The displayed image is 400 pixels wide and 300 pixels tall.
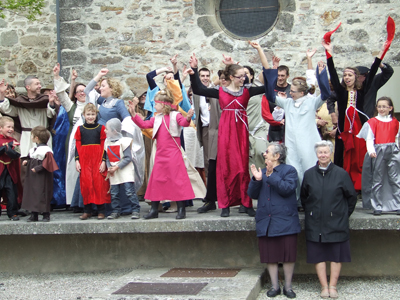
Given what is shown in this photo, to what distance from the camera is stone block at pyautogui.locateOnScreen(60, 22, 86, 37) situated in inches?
390

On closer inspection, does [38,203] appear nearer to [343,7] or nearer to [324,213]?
[324,213]

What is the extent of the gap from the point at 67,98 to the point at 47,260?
1.99 meters

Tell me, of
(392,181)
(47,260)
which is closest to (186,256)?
(47,260)

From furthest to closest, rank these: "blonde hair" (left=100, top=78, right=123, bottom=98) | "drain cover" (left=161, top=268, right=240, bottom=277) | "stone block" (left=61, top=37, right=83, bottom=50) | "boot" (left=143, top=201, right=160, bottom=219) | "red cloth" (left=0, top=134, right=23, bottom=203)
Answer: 1. "stone block" (left=61, top=37, right=83, bottom=50)
2. "blonde hair" (left=100, top=78, right=123, bottom=98)
3. "red cloth" (left=0, top=134, right=23, bottom=203)
4. "boot" (left=143, top=201, right=160, bottom=219)
5. "drain cover" (left=161, top=268, right=240, bottom=277)

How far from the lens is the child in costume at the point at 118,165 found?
6.07 meters

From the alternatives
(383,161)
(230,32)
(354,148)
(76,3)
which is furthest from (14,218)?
(230,32)

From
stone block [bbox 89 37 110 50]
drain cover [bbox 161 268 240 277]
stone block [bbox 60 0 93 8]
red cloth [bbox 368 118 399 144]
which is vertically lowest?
drain cover [bbox 161 268 240 277]

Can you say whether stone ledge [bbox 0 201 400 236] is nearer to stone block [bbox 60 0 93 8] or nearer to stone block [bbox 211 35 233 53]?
stone block [bbox 211 35 233 53]

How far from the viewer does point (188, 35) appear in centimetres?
962

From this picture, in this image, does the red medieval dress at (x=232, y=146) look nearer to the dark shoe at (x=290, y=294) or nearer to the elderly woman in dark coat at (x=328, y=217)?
the elderly woman in dark coat at (x=328, y=217)

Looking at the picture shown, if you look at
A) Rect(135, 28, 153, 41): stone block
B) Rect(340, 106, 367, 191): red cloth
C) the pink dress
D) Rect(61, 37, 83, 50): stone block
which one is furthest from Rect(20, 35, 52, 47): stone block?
Rect(340, 106, 367, 191): red cloth

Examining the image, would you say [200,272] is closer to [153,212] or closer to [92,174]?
[153,212]

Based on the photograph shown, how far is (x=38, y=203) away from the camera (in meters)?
5.98

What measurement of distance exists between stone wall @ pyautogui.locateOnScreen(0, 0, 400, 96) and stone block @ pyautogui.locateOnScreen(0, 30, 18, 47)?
1.53 metres
